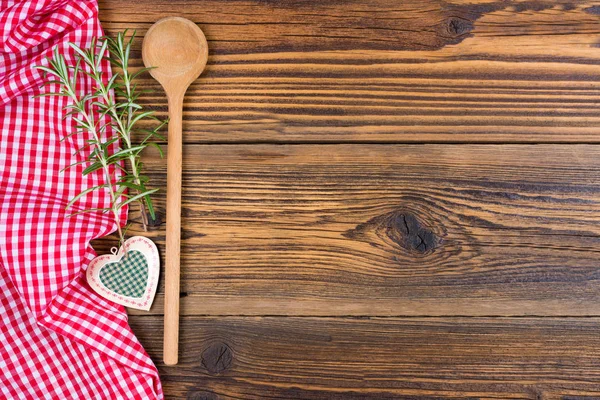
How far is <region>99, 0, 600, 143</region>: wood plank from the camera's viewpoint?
86 cm

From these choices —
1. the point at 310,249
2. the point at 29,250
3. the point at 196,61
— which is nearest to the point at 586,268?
the point at 310,249

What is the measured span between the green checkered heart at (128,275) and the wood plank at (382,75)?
0.21 m

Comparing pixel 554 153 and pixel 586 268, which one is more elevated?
pixel 554 153

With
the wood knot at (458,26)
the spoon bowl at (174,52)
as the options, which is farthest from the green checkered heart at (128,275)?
the wood knot at (458,26)

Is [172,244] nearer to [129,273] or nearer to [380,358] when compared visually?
[129,273]

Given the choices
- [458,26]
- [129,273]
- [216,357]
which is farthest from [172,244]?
[458,26]

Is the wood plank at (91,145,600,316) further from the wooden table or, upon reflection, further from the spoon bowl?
the spoon bowl

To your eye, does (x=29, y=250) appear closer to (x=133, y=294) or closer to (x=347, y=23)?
(x=133, y=294)

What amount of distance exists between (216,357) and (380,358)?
0.84 feet

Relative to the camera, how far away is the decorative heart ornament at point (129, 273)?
83cm

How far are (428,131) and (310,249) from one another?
0.26m

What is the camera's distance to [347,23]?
0.86 m

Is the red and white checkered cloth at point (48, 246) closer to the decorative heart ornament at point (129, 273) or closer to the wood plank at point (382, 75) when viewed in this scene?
the decorative heart ornament at point (129, 273)

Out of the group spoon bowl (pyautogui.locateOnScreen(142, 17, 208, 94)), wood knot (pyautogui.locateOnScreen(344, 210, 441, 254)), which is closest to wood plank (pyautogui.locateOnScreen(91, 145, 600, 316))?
wood knot (pyautogui.locateOnScreen(344, 210, 441, 254))
